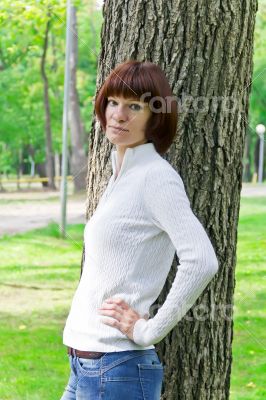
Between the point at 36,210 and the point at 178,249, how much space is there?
18842 millimetres

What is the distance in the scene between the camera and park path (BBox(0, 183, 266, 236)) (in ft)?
53.6

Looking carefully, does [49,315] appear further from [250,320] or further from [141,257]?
[141,257]

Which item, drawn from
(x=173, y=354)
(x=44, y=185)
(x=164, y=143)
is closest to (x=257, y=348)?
(x=173, y=354)

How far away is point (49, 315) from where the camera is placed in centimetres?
743

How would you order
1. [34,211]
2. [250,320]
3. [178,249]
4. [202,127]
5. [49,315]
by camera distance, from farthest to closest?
[34,211] → [49,315] → [250,320] → [202,127] → [178,249]

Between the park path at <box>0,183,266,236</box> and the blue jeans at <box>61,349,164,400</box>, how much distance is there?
11.8 m

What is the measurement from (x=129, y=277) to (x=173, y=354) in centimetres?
82

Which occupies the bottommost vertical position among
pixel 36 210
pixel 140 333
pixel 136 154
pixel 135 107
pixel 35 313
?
pixel 36 210

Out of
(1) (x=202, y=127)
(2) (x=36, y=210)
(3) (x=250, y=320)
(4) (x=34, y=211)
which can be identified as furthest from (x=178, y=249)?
(2) (x=36, y=210)

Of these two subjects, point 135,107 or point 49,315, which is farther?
point 49,315

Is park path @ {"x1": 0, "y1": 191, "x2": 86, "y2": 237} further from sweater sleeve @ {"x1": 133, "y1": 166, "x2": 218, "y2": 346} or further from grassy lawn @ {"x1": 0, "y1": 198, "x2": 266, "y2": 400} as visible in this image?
sweater sleeve @ {"x1": 133, "y1": 166, "x2": 218, "y2": 346}

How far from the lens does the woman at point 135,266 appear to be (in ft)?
6.09

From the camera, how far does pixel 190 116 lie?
102 inches

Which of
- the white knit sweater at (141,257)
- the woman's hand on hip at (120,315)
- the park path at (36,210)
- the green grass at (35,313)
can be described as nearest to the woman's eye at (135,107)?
the white knit sweater at (141,257)
